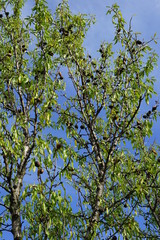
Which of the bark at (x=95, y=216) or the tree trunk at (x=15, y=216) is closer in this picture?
the bark at (x=95, y=216)

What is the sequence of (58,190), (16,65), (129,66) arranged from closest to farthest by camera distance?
(58,190) → (129,66) → (16,65)

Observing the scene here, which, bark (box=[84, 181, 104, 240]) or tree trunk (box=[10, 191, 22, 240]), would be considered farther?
tree trunk (box=[10, 191, 22, 240])

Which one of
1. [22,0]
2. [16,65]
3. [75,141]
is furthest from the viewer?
[22,0]

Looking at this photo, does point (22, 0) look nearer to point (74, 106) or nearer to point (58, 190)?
point (74, 106)

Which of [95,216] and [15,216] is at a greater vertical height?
[15,216]

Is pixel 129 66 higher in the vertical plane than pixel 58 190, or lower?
higher

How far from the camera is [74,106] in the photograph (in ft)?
26.5

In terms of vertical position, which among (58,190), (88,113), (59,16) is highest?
(59,16)

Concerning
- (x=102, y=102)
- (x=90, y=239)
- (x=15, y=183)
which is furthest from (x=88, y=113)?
(x=90, y=239)

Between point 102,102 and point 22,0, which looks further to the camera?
point 22,0

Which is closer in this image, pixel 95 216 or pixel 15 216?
pixel 95 216

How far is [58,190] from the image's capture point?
214 inches

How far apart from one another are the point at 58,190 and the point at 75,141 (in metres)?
1.98

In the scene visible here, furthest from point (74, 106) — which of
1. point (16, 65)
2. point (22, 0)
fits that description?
point (22, 0)
